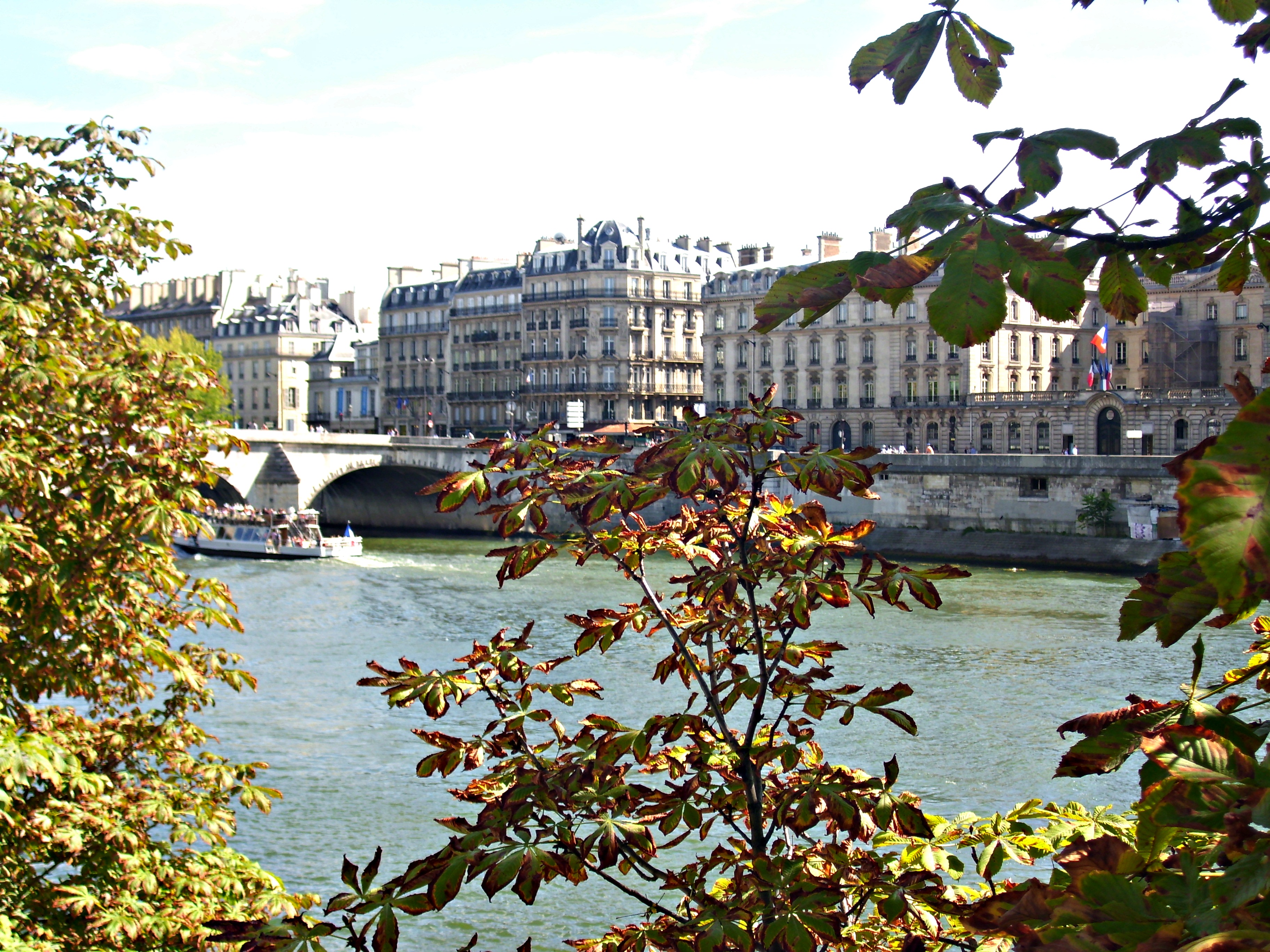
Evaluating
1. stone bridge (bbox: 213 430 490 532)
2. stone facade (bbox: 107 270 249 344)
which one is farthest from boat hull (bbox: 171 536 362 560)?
stone facade (bbox: 107 270 249 344)

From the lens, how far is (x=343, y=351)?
85812 millimetres

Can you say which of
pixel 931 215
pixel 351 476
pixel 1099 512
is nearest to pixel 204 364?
pixel 931 215

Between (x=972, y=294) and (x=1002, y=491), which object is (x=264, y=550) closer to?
(x=1002, y=491)

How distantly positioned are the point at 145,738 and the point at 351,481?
5234 cm

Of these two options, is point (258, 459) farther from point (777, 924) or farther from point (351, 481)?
point (777, 924)

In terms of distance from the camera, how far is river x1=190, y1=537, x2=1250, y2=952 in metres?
12.5

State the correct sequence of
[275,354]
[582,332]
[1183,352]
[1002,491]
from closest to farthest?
1. [1002,491]
2. [1183,352]
3. [582,332]
4. [275,354]

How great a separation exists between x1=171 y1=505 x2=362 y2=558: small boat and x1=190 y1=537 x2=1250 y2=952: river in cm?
850

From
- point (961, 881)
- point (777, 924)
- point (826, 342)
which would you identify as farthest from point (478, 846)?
point (826, 342)

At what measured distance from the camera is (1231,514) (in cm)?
111

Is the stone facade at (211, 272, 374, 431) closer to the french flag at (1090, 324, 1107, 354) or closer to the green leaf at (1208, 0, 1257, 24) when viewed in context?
the french flag at (1090, 324, 1107, 354)

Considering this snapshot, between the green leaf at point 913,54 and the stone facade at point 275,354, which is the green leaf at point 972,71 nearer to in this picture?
the green leaf at point 913,54

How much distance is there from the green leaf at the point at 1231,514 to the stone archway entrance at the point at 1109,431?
1785 inches

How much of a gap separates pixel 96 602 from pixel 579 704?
9.89 m
